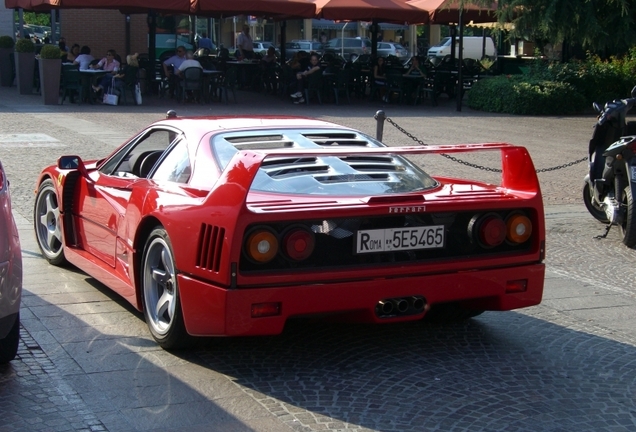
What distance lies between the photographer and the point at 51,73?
74.1 ft

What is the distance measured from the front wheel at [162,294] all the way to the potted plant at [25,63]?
67.6ft

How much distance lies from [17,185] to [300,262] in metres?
7.22

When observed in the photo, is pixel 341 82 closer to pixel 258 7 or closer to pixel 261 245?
pixel 258 7

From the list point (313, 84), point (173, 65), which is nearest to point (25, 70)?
point (173, 65)

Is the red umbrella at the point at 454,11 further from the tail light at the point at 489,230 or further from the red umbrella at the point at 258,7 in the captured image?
the tail light at the point at 489,230

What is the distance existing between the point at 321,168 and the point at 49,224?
2.80 metres

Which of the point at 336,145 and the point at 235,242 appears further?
the point at 336,145

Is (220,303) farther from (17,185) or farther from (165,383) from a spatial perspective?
(17,185)

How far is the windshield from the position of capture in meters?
5.39

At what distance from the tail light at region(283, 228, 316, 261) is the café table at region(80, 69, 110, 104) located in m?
19.0

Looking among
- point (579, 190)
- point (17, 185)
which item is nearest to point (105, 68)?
point (17, 185)

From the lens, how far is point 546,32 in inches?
895

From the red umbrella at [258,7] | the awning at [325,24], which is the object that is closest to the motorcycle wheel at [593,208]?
the red umbrella at [258,7]

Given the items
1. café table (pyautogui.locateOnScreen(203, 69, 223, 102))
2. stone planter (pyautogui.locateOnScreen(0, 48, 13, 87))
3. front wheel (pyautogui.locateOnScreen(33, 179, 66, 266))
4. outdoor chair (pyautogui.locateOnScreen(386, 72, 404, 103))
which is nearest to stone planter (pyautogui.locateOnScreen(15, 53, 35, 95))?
stone planter (pyautogui.locateOnScreen(0, 48, 13, 87))
